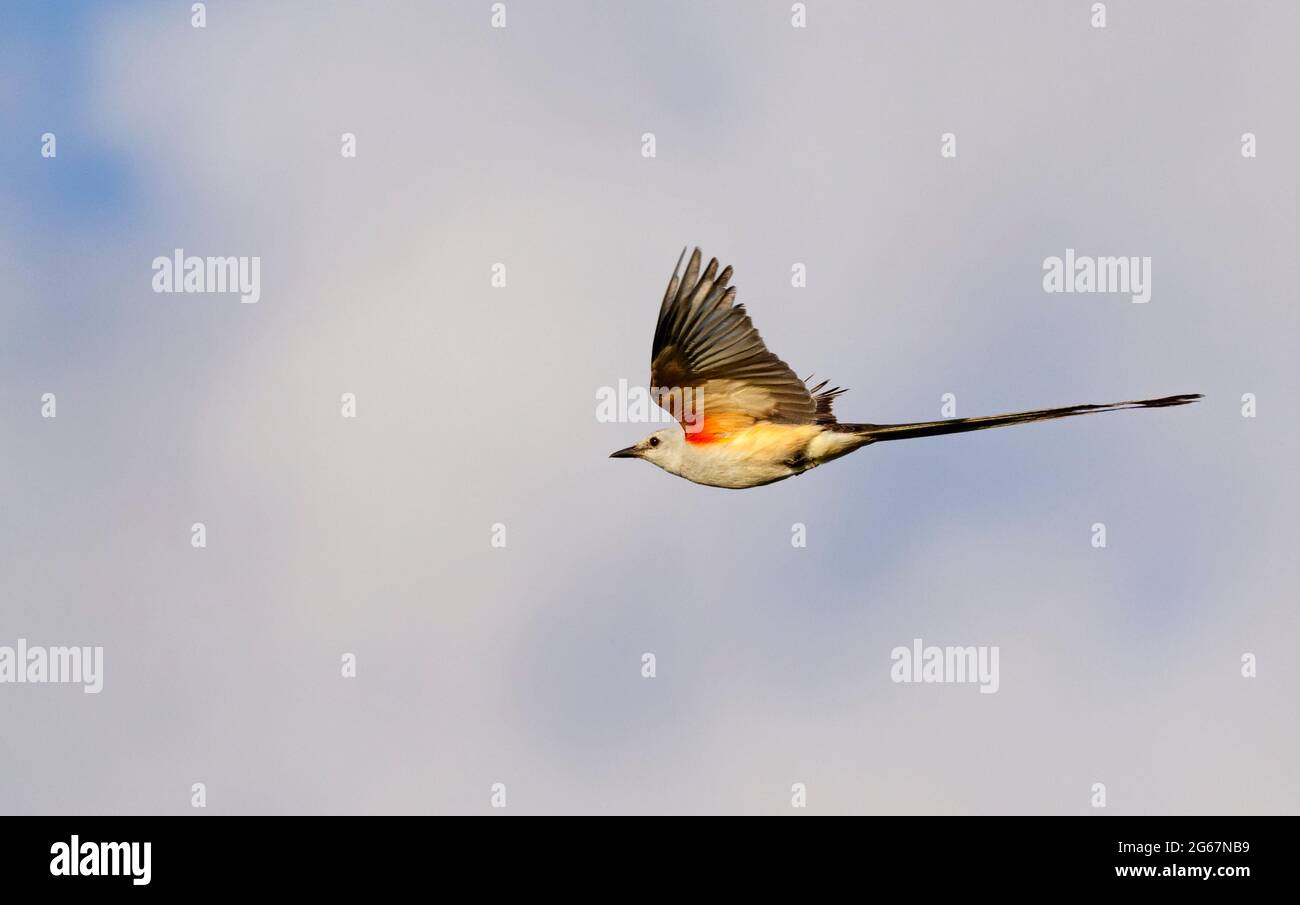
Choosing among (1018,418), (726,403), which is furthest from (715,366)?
(1018,418)

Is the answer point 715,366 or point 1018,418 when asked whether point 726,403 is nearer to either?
point 715,366

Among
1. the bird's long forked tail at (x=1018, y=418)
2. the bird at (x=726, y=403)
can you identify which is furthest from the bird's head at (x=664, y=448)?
the bird's long forked tail at (x=1018, y=418)

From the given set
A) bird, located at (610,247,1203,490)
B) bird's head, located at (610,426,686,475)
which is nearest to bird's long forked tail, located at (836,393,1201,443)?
bird, located at (610,247,1203,490)

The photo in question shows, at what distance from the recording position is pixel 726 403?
43.1ft

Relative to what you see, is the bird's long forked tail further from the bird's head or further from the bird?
the bird's head

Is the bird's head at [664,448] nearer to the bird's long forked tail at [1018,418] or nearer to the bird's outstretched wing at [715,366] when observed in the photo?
the bird's outstretched wing at [715,366]

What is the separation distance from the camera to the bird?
12.4 metres

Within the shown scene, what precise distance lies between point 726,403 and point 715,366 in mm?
436

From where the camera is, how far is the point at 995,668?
64.4 ft

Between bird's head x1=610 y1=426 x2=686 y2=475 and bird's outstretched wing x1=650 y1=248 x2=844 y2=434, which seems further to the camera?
bird's head x1=610 y1=426 x2=686 y2=475

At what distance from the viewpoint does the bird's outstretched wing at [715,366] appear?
12422 millimetres

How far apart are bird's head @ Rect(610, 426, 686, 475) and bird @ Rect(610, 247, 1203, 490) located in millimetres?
10
